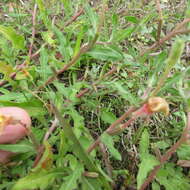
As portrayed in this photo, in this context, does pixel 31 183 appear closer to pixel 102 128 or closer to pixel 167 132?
pixel 102 128

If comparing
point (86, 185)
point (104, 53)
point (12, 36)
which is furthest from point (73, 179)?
point (12, 36)

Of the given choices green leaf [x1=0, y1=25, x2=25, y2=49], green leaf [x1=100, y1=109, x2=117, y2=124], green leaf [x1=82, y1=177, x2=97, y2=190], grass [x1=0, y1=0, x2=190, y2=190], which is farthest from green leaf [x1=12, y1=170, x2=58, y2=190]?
green leaf [x1=0, y1=25, x2=25, y2=49]

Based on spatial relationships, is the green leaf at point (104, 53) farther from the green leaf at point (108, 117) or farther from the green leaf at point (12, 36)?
the green leaf at point (12, 36)

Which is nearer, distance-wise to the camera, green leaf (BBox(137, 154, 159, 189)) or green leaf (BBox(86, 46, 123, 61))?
green leaf (BBox(137, 154, 159, 189))

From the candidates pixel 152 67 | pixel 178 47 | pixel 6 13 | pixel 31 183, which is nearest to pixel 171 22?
pixel 152 67

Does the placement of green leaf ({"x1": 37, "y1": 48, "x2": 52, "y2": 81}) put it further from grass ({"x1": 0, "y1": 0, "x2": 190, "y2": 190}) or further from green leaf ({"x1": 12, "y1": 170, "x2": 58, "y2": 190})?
green leaf ({"x1": 12, "y1": 170, "x2": 58, "y2": 190})

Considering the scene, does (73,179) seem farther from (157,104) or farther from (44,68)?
(44,68)
